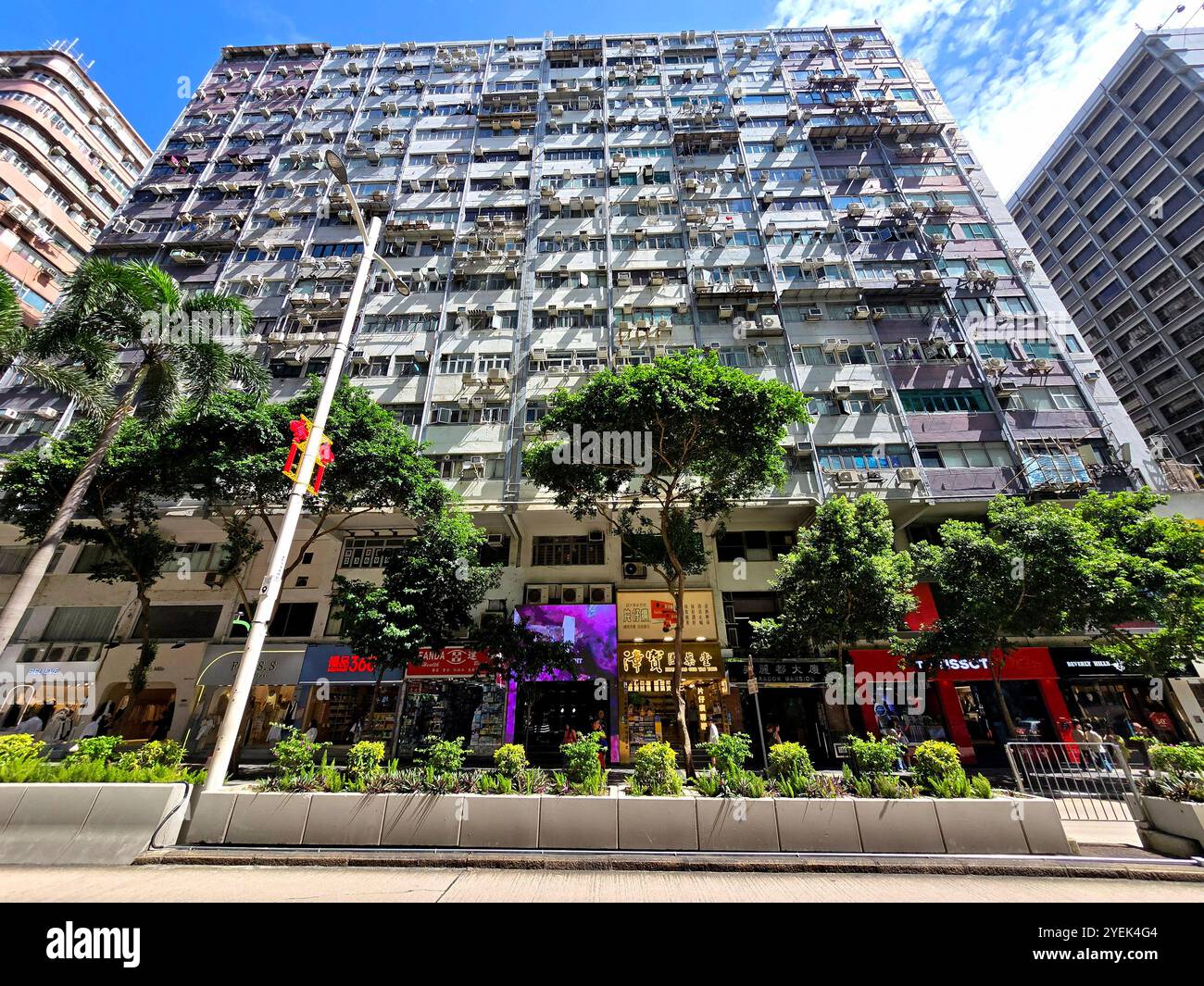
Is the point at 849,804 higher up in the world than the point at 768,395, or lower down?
lower down

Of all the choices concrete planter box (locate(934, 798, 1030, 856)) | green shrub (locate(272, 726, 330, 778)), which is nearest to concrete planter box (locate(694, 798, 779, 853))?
concrete planter box (locate(934, 798, 1030, 856))

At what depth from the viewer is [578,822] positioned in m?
7.57

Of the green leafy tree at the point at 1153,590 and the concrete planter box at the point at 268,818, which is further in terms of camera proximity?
the green leafy tree at the point at 1153,590

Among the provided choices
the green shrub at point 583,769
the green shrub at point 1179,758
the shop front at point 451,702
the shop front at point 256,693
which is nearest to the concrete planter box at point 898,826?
the green shrub at point 1179,758

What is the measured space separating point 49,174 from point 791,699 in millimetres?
58657

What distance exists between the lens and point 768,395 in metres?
15.4

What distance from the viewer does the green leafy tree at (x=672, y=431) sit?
1503cm

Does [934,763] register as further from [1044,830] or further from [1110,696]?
[1110,696]

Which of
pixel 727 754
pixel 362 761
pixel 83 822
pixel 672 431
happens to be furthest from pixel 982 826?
pixel 83 822

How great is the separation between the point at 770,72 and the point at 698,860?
46313mm

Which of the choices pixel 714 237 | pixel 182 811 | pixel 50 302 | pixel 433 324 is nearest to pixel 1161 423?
pixel 714 237

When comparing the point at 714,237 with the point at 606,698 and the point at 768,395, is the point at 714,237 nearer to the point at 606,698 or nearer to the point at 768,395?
the point at 768,395

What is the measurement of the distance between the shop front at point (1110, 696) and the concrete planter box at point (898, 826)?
18442 millimetres

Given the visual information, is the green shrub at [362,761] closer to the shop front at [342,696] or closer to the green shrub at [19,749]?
the green shrub at [19,749]
